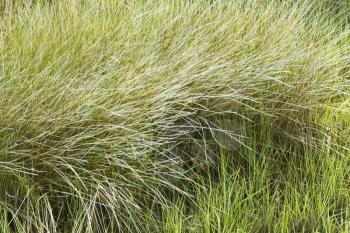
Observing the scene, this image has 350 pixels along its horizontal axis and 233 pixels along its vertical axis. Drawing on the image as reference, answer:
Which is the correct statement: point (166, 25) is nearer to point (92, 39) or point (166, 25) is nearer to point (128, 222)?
point (92, 39)

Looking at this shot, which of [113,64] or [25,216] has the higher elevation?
[113,64]

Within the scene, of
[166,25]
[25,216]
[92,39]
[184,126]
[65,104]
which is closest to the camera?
[25,216]

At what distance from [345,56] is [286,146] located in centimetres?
51

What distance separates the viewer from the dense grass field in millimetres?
1805

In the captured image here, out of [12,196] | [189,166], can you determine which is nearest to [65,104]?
[12,196]

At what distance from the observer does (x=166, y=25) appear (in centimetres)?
236

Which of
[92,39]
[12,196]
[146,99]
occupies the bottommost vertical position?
[12,196]

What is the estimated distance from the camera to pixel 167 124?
1.94 metres

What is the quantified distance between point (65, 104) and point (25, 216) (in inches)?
13.2

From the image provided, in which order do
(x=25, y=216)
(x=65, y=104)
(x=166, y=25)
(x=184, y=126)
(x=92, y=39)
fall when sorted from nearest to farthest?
(x=25, y=216) → (x=65, y=104) → (x=184, y=126) → (x=92, y=39) → (x=166, y=25)

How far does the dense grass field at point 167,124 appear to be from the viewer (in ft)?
5.92

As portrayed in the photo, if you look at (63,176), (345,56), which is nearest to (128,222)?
(63,176)

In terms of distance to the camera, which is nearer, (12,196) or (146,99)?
(12,196)

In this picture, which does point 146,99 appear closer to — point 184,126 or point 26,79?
point 184,126
